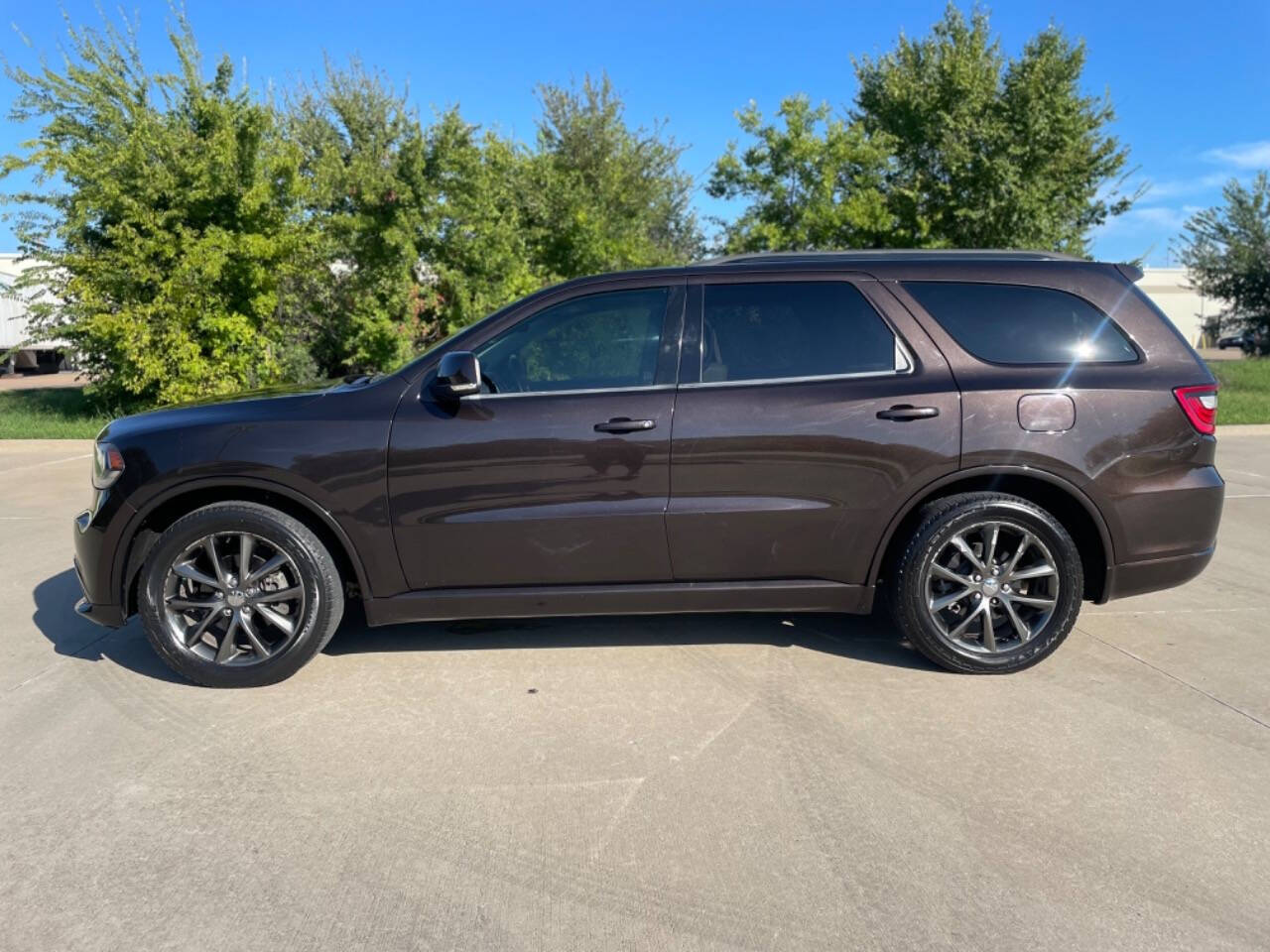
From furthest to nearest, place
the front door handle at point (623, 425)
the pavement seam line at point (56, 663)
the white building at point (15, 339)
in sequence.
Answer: the white building at point (15, 339) < the pavement seam line at point (56, 663) < the front door handle at point (623, 425)

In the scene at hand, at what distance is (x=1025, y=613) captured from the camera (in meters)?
4.38

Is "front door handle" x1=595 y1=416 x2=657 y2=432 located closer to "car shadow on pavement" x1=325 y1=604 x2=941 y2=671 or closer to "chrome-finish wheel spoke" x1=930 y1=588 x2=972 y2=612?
"car shadow on pavement" x1=325 y1=604 x2=941 y2=671

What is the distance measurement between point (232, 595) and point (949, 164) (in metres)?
16.6

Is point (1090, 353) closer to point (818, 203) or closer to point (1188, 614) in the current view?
point (1188, 614)

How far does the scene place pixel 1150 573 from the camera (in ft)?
14.3

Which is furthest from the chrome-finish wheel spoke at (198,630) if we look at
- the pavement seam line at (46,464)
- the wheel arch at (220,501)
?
the pavement seam line at (46,464)

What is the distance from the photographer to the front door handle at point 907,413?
4188 millimetres

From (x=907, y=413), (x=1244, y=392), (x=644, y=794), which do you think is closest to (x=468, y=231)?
(x=907, y=413)

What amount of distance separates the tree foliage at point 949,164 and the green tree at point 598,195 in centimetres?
224

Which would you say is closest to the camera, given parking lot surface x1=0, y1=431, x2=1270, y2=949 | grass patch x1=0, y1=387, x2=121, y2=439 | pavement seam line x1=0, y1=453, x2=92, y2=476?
parking lot surface x1=0, y1=431, x2=1270, y2=949

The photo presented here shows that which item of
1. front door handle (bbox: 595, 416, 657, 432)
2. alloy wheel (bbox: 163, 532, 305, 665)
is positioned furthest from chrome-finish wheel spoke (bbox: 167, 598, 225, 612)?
front door handle (bbox: 595, 416, 657, 432)

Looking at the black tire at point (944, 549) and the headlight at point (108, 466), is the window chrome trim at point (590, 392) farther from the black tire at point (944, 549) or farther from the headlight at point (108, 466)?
the headlight at point (108, 466)

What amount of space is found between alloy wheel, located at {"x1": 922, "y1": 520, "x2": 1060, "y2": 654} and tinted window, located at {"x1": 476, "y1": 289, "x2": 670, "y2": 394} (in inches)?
62.6

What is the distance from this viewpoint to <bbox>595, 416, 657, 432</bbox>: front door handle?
163 inches
